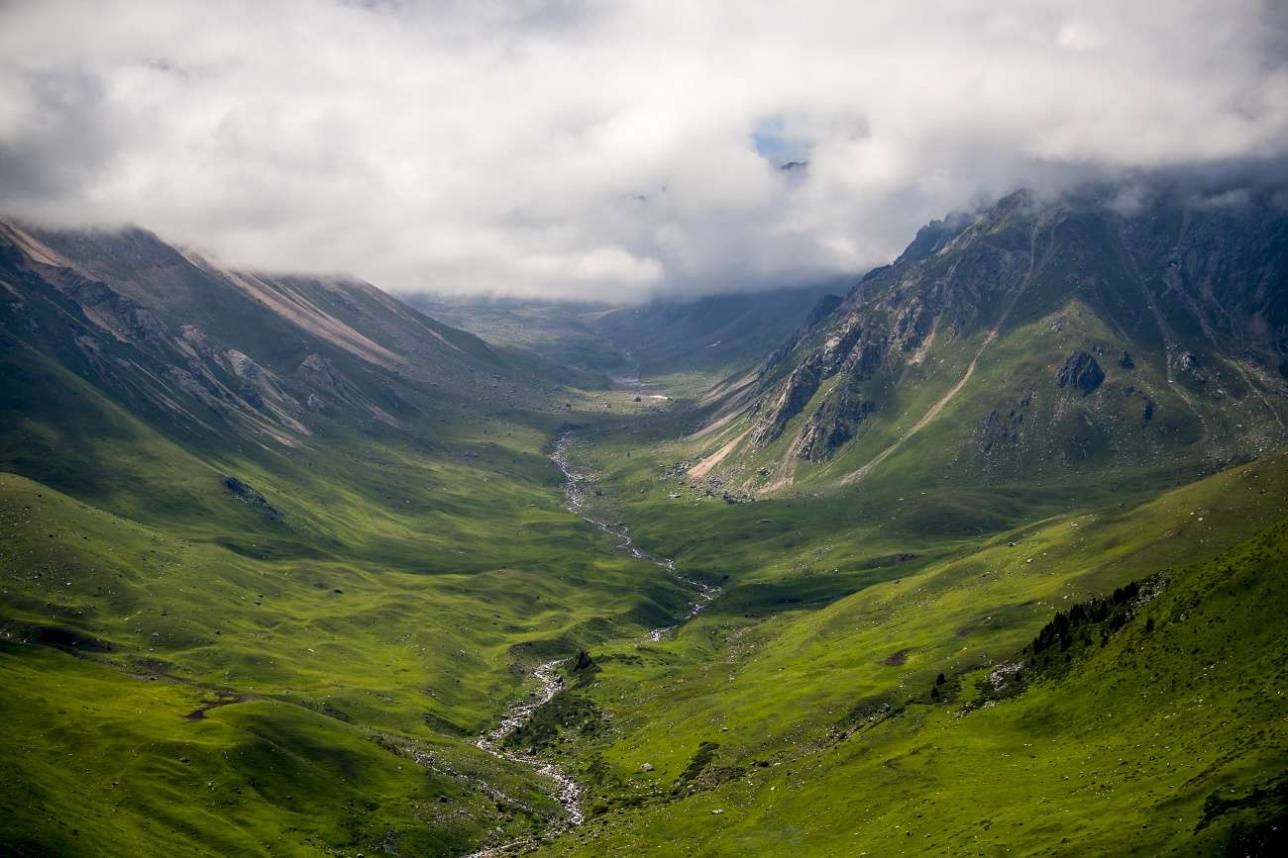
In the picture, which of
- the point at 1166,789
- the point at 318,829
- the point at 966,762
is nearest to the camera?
the point at 1166,789

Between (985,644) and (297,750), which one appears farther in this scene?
(985,644)

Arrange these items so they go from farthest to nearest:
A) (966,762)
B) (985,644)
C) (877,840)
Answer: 1. (985,644)
2. (966,762)
3. (877,840)

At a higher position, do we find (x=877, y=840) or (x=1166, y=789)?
(x=1166, y=789)

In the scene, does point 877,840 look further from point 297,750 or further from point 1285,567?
point 297,750

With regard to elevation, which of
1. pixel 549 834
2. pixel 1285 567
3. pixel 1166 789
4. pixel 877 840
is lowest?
pixel 549 834

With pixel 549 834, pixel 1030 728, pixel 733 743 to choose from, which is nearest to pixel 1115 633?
pixel 1030 728

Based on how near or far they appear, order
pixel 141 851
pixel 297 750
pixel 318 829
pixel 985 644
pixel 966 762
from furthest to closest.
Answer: pixel 985 644 < pixel 297 750 < pixel 318 829 < pixel 966 762 < pixel 141 851

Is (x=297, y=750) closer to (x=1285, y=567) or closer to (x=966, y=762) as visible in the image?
(x=966, y=762)

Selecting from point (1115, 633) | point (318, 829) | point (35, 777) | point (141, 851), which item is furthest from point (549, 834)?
point (1115, 633)

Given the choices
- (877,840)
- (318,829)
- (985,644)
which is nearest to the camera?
(877,840)
